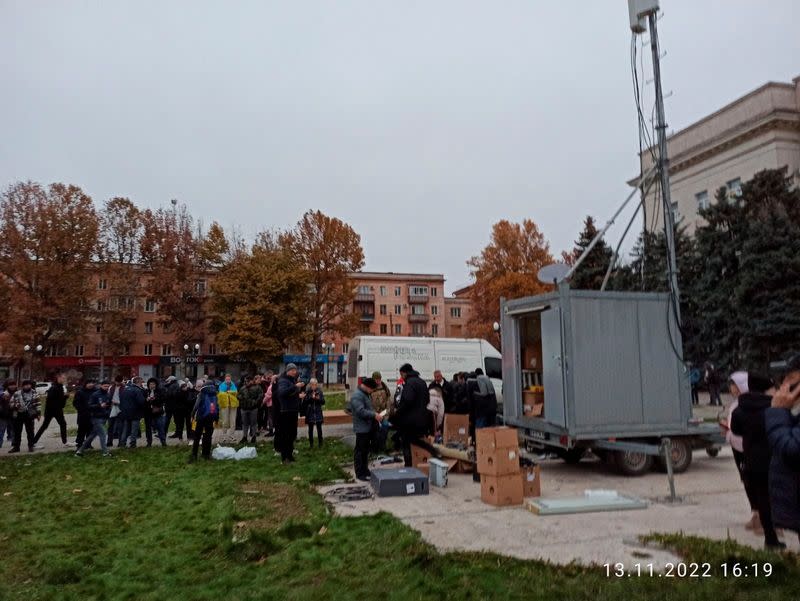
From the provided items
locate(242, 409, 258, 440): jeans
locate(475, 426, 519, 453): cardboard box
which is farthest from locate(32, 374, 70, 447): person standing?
locate(475, 426, 519, 453): cardboard box

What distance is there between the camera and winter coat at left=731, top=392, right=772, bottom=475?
5.26 metres

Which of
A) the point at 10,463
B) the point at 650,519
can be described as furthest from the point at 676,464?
the point at 10,463

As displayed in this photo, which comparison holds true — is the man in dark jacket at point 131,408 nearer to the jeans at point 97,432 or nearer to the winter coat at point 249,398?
the jeans at point 97,432

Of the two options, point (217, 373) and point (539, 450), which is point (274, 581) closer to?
point (539, 450)

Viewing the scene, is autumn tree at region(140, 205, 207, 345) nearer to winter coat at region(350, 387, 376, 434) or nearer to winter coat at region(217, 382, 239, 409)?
winter coat at region(217, 382, 239, 409)

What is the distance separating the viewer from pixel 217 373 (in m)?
62.4

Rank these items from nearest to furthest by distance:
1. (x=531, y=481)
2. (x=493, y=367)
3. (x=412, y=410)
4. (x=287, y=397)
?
(x=531, y=481), (x=412, y=410), (x=287, y=397), (x=493, y=367)

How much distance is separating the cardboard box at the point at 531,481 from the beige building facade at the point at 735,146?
28.9 metres

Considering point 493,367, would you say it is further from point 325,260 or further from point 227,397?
point 325,260

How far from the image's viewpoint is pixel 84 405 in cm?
1223

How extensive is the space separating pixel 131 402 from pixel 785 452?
1314 cm

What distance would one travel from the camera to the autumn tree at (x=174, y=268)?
1825 inches

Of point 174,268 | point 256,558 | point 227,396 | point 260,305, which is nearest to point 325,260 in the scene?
point 260,305

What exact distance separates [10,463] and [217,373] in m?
52.6
